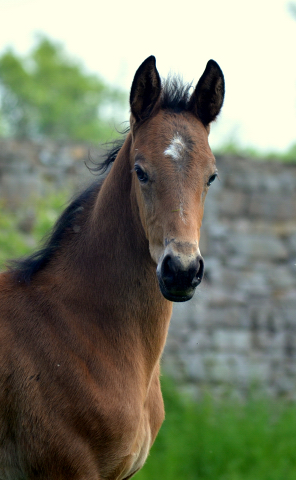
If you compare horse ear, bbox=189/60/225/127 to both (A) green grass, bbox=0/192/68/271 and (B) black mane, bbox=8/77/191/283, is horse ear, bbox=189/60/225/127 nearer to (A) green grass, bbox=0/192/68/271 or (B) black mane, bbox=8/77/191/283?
(B) black mane, bbox=8/77/191/283

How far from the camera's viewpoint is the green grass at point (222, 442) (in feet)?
21.1

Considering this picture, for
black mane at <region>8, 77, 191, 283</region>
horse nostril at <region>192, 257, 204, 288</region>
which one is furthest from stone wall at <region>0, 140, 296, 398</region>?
horse nostril at <region>192, 257, 204, 288</region>

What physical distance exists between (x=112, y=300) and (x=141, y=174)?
2.34 ft

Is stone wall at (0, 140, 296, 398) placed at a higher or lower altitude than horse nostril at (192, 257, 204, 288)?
lower

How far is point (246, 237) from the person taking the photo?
8.52 meters

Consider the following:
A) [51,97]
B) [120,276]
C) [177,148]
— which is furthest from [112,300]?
[51,97]

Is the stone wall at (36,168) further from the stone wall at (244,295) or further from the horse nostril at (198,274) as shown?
the horse nostril at (198,274)

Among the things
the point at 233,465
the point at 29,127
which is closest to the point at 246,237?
the point at 233,465

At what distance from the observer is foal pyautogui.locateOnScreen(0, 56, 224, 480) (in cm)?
256

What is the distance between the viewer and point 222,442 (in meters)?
6.80

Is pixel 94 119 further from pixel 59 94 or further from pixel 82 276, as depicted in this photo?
pixel 82 276

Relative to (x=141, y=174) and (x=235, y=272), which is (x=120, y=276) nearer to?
(x=141, y=174)

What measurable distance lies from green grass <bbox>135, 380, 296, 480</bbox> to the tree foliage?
35.2ft

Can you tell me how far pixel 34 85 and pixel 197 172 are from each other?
2000 cm
